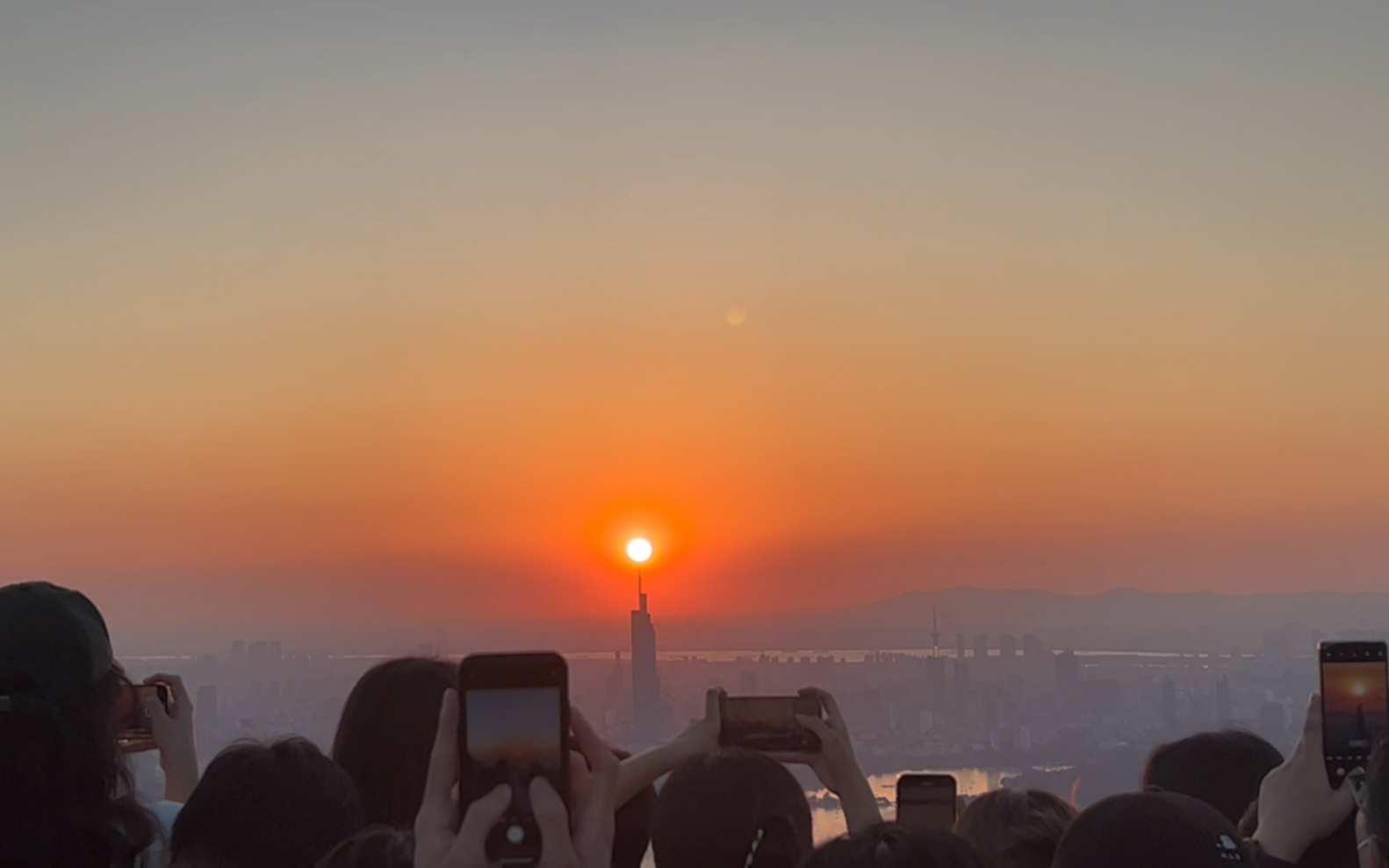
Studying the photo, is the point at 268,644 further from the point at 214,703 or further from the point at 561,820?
the point at 561,820

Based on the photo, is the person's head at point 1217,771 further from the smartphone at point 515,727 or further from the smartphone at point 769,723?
the smartphone at point 515,727

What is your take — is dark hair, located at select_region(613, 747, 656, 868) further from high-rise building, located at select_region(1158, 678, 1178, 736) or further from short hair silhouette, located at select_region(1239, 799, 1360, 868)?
high-rise building, located at select_region(1158, 678, 1178, 736)

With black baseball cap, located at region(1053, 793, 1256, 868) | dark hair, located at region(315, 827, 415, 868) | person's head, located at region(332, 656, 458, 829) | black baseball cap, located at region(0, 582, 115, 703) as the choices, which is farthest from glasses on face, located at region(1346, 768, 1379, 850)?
black baseball cap, located at region(0, 582, 115, 703)

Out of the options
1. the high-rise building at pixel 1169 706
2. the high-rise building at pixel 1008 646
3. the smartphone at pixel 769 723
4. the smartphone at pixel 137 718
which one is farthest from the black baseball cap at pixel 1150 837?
the high-rise building at pixel 1008 646

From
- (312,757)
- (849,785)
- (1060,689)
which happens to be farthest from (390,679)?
(1060,689)

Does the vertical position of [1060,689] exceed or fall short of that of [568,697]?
it falls short

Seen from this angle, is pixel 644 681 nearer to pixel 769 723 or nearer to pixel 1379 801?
Answer: pixel 769 723
